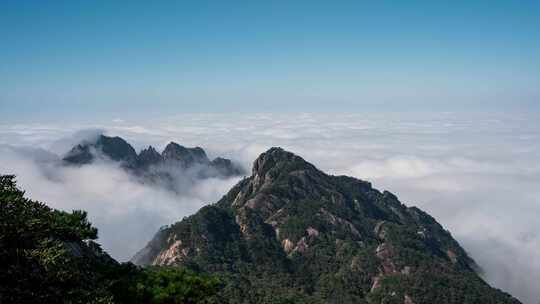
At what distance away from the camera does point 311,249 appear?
449ft

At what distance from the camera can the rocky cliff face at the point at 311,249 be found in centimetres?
11100

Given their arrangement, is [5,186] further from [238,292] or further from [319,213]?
[319,213]

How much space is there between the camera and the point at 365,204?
17825cm

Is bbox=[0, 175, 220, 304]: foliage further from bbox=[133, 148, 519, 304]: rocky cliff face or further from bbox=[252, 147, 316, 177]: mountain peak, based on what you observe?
bbox=[252, 147, 316, 177]: mountain peak

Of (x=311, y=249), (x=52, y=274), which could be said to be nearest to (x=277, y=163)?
(x=311, y=249)

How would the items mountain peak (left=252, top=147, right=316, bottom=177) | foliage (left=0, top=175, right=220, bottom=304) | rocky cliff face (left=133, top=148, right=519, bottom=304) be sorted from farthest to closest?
mountain peak (left=252, top=147, right=316, bottom=177)
rocky cliff face (left=133, top=148, right=519, bottom=304)
foliage (left=0, top=175, right=220, bottom=304)

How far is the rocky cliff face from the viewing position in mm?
111000

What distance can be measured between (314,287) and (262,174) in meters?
66.2

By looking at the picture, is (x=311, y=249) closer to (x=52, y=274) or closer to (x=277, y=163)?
(x=277, y=163)

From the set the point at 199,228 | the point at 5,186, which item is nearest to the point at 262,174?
the point at 199,228

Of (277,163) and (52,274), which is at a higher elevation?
(52,274)

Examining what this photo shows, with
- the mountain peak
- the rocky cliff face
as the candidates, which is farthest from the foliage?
the mountain peak

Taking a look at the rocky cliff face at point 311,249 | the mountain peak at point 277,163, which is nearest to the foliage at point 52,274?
the rocky cliff face at point 311,249

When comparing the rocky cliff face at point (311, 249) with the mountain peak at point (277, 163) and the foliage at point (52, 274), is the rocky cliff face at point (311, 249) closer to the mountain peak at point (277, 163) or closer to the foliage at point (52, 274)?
the mountain peak at point (277, 163)
